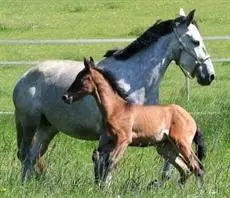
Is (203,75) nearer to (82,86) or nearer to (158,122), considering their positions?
(158,122)

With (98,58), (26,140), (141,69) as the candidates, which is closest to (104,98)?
(141,69)

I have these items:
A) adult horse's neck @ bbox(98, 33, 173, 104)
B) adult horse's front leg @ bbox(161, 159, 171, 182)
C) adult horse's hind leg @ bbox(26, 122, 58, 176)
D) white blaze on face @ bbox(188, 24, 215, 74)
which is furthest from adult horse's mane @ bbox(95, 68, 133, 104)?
adult horse's hind leg @ bbox(26, 122, 58, 176)

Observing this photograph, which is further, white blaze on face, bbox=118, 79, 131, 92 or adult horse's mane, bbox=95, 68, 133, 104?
white blaze on face, bbox=118, 79, 131, 92

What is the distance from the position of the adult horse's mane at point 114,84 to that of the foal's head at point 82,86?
0.46 feet

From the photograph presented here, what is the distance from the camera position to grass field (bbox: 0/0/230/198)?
333 inches

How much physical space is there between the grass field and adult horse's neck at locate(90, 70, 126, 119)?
52 cm

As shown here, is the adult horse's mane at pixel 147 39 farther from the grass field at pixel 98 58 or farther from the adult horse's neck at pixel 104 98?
the grass field at pixel 98 58

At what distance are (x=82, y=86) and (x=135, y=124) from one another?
54 centimetres

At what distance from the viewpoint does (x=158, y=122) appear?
9336mm

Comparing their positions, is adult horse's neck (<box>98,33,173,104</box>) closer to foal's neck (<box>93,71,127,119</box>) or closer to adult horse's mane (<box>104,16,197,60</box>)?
adult horse's mane (<box>104,16,197,60</box>)

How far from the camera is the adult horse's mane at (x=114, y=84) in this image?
31.1 ft

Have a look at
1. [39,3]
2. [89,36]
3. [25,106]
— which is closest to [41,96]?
[25,106]

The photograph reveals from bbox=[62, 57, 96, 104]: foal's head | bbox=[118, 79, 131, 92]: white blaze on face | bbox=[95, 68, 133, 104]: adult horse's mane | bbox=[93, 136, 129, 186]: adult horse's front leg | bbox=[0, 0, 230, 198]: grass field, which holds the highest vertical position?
bbox=[62, 57, 96, 104]: foal's head

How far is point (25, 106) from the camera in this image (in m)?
10.7
